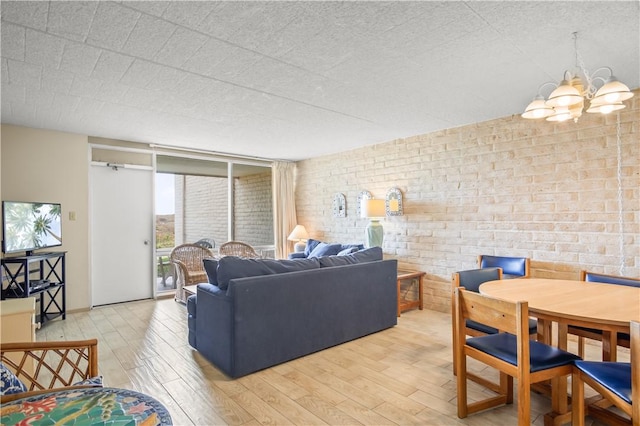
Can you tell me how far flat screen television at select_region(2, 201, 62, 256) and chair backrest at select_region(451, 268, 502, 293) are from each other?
4.18 metres

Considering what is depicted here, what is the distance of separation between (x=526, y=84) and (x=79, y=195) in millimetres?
5233

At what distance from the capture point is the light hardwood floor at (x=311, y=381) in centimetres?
207

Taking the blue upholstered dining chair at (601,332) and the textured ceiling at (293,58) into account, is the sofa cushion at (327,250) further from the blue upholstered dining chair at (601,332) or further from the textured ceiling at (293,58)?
the blue upholstered dining chair at (601,332)

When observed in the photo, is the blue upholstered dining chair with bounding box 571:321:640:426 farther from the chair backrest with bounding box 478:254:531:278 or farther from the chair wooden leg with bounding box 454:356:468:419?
the chair backrest with bounding box 478:254:531:278

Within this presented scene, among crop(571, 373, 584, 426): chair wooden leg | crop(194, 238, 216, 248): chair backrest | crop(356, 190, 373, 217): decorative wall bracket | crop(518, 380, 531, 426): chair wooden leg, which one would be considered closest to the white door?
crop(194, 238, 216, 248): chair backrest

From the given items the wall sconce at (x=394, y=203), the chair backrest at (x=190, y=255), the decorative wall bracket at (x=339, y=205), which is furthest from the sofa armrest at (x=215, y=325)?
the decorative wall bracket at (x=339, y=205)

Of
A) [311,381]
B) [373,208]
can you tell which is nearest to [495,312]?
[311,381]

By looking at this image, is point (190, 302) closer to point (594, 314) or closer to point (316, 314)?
point (316, 314)

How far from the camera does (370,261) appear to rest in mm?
3586

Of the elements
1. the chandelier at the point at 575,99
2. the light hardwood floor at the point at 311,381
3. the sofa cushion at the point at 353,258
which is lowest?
the light hardwood floor at the point at 311,381

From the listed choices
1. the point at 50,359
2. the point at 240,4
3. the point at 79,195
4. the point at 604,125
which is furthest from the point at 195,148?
A: the point at 604,125

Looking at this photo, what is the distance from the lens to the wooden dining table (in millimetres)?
1613

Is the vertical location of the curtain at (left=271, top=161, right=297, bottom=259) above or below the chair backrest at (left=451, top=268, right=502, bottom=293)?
above

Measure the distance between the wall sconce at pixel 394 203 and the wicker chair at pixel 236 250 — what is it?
239 cm
